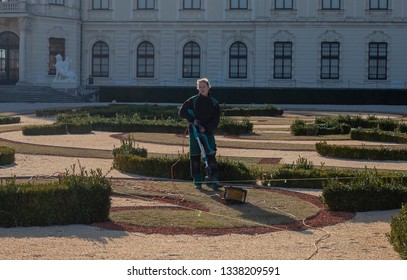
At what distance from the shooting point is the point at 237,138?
26.1 meters

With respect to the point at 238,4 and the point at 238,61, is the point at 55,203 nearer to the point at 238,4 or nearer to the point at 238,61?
the point at 238,61

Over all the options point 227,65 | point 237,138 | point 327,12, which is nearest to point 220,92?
point 227,65

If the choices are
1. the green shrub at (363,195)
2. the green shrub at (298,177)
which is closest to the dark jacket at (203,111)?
the green shrub at (298,177)

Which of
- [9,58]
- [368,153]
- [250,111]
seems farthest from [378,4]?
[368,153]

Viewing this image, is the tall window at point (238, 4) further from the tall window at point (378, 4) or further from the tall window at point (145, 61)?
the tall window at point (378, 4)

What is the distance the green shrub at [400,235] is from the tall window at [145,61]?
46144 mm

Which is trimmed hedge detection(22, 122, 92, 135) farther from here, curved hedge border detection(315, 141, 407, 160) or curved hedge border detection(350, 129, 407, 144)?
curved hedge border detection(315, 141, 407, 160)

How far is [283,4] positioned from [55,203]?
44.6 m

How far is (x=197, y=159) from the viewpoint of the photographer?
1494 centimetres

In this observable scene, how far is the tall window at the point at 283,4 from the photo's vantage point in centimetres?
5438

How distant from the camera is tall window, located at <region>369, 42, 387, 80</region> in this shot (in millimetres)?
53906

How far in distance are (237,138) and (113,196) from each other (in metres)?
12.4

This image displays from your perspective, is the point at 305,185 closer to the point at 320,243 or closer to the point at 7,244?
the point at 320,243

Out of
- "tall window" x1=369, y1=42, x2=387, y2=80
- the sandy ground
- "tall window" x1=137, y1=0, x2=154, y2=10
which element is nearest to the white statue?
"tall window" x1=137, y1=0, x2=154, y2=10
